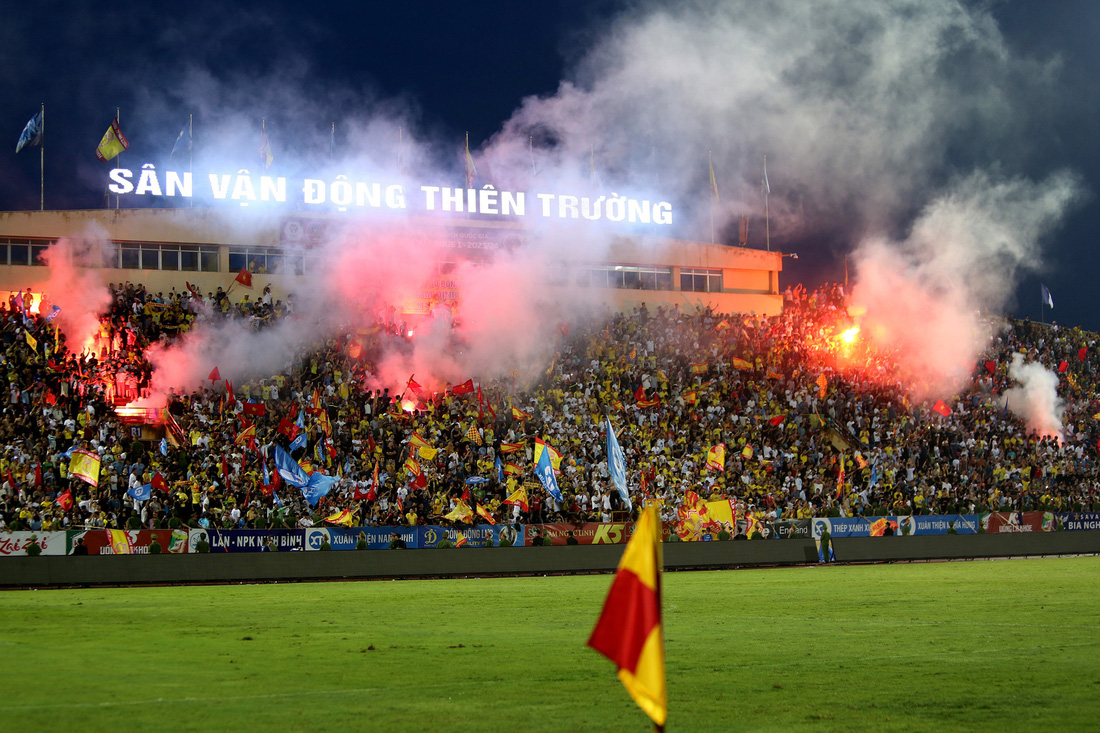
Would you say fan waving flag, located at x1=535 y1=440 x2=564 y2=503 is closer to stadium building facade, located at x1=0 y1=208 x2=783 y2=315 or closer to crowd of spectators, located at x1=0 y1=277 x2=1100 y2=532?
crowd of spectators, located at x1=0 y1=277 x2=1100 y2=532

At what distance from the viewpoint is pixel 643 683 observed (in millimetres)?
5816

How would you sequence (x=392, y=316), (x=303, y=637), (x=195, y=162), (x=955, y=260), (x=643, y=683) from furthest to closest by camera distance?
(x=955, y=260) → (x=195, y=162) → (x=392, y=316) → (x=303, y=637) → (x=643, y=683)

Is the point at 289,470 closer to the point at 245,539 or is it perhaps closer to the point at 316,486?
the point at 316,486

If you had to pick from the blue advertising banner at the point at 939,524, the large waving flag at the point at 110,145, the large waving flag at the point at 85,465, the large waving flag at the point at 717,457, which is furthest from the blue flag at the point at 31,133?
the blue advertising banner at the point at 939,524

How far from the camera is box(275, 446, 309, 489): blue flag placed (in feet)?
98.8

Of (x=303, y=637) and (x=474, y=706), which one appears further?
(x=303, y=637)

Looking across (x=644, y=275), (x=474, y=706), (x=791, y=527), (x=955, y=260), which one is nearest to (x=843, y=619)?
(x=474, y=706)

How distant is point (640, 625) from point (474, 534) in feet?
86.8

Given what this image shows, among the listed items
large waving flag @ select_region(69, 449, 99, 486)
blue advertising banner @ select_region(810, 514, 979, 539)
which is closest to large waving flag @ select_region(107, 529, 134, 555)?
large waving flag @ select_region(69, 449, 99, 486)

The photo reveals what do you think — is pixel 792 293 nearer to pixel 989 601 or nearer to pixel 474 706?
pixel 989 601

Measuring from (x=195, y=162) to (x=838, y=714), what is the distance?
46.1 meters

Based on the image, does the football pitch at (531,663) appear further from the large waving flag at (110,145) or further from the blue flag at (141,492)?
the large waving flag at (110,145)

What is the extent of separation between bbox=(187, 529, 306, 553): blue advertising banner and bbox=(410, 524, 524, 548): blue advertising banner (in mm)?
3771

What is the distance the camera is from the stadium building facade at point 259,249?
1758 inches
